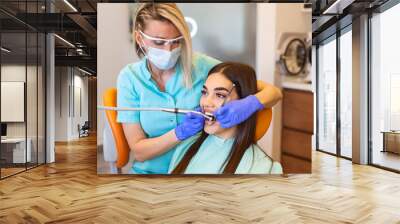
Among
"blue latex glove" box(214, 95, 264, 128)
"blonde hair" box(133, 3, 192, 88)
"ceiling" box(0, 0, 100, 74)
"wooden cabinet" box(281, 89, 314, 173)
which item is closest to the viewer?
"blue latex glove" box(214, 95, 264, 128)

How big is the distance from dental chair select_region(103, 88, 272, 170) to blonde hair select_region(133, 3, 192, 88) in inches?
34.7

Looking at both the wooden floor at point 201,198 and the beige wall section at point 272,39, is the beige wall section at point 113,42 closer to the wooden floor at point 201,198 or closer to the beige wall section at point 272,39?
the wooden floor at point 201,198

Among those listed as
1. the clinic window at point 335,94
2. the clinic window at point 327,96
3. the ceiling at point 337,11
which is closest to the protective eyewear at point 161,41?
the ceiling at point 337,11

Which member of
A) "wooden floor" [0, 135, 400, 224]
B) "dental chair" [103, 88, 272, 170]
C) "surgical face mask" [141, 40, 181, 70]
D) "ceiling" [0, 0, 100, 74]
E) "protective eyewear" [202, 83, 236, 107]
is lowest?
"wooden floor" [0, 135, 400, 224]

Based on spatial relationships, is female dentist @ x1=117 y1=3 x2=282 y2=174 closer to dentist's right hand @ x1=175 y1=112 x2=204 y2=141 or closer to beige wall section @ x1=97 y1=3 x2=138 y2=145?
dentist's right hand @ x1=175 y1=112 x2=204 y2=141

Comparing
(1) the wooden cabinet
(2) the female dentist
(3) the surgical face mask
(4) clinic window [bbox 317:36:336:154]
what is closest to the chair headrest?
(2) the female dentist

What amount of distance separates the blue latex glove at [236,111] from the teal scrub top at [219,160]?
0.31 meters

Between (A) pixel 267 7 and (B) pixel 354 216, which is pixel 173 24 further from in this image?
(B) pixel 354 216

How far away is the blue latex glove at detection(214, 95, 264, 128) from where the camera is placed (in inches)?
260

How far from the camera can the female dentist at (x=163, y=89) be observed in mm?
6652

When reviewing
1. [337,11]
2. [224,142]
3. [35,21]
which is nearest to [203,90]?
[224,142]

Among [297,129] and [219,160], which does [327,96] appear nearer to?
[297,129]

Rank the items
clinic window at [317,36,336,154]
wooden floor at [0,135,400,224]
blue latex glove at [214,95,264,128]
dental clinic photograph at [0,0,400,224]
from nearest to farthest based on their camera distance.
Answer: wooden floor at [0,135,400,224] → dental clinic photograph at [0,0,400,224] → blue latex glove at [214,95,264,128] → clinic window at [317,36,336,154]

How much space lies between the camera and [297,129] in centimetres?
688
